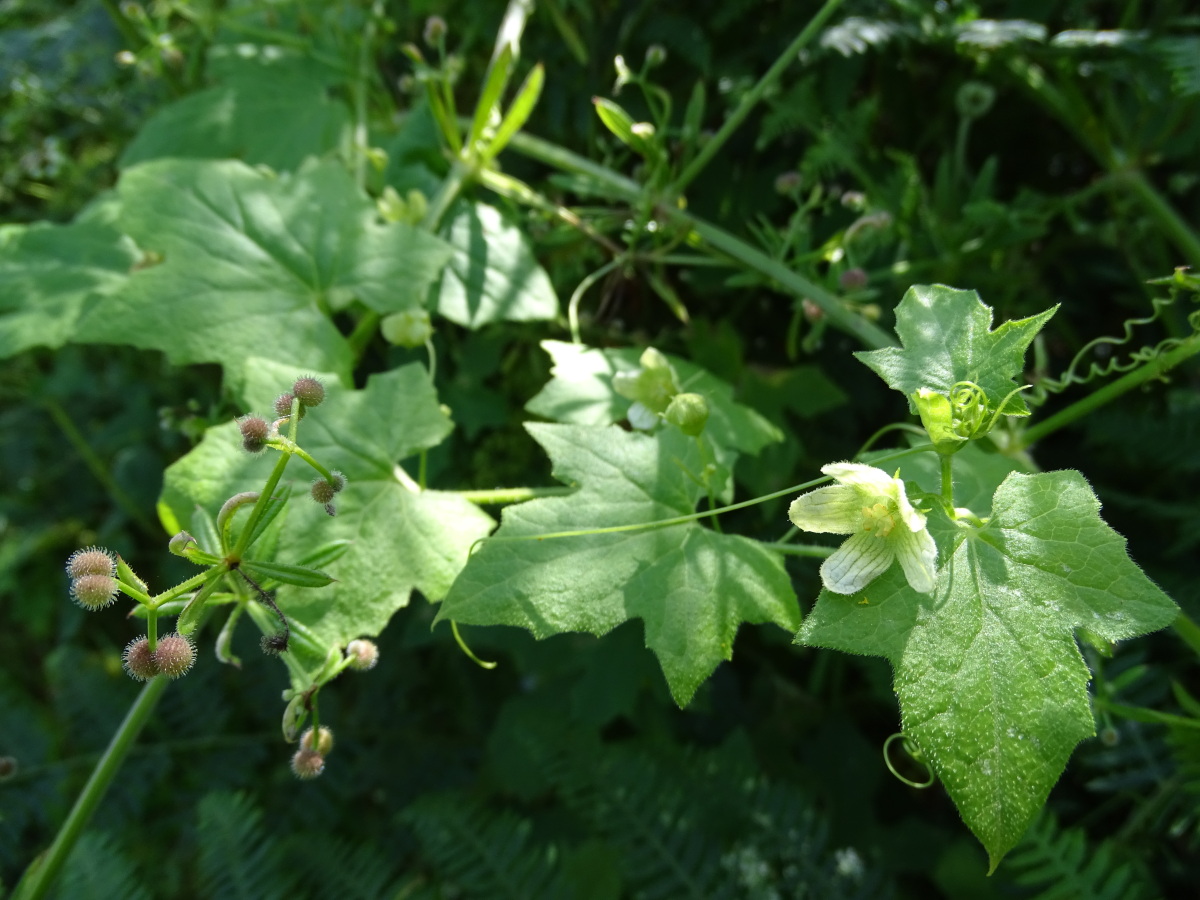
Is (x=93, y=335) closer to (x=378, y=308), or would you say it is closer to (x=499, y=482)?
(x=378, y=308)

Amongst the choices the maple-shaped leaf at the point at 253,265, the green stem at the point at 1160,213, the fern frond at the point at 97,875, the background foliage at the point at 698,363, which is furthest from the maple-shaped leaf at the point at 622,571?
the fern frond at the point at 97,875

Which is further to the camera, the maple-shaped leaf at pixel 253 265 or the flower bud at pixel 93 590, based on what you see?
the maple-shaped leaf at pixel 253 265

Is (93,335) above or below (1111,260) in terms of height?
below

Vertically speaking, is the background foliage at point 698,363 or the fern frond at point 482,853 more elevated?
the background foliage at point 698,363

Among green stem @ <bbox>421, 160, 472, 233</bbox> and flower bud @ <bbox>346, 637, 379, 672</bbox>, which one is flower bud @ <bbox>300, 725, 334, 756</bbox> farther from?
green stem @ <bbox>421, 160, 472, 233</bbox>

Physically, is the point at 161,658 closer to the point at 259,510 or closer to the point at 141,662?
the point at 141,662

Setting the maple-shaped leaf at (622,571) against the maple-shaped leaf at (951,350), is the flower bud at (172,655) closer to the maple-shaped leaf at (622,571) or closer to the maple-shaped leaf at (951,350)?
the maple-shaped leaf at (622,571)

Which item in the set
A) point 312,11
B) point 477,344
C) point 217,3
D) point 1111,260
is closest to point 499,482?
point 477,344
